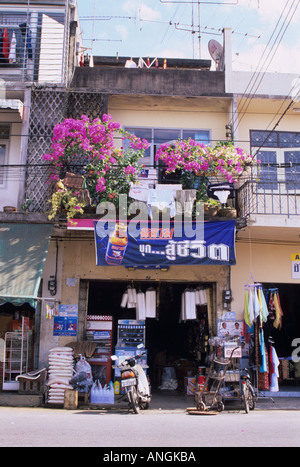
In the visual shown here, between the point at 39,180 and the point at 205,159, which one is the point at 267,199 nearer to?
the point at 205,159

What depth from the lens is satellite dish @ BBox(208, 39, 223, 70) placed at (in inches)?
577

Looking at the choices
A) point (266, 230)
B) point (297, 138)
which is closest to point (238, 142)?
point (297, 138)

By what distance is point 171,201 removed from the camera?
38.7 feet

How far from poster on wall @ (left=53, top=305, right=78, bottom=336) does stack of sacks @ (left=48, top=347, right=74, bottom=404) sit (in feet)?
2.90

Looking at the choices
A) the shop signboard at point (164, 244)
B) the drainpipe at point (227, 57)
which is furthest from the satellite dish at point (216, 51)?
the shop signboard at point (164, 244)

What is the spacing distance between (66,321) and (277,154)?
7333 mm

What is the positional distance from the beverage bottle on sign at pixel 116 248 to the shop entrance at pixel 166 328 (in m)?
1.94

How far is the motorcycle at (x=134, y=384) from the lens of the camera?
32.7 ft

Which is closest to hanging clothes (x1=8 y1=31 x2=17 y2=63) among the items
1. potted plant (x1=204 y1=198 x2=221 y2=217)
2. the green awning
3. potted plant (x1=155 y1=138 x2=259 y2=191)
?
the green awning

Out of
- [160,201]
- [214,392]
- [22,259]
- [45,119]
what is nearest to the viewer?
[214,392]

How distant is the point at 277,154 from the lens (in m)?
13.6

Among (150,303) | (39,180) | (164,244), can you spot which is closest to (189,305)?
(150,303)

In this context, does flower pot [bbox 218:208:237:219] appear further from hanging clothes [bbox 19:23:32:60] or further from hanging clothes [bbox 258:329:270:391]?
hanging clothes [bbox 19:23:32:60]

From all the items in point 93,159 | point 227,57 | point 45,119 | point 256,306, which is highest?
point 227,57
